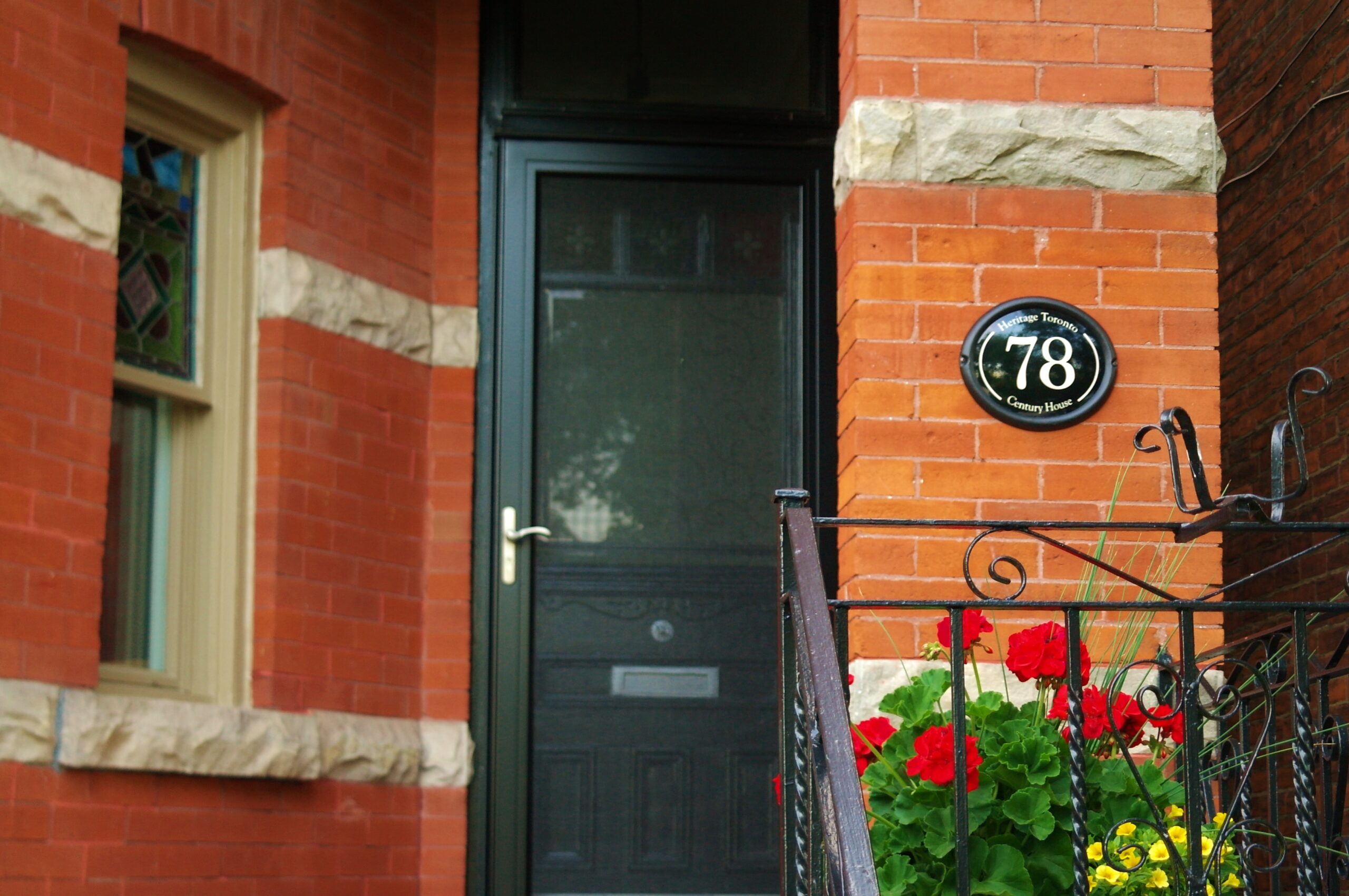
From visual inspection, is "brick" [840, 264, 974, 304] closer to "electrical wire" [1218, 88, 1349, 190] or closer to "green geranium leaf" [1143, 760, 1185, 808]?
"green geranium leaf" [1143, 760, 1185, 808]

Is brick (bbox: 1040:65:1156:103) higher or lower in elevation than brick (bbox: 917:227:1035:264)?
higher

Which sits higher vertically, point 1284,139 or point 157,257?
point 1284,139

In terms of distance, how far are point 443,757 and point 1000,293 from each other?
226 centimetres

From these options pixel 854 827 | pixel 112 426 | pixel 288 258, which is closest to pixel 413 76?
pixel 288 258

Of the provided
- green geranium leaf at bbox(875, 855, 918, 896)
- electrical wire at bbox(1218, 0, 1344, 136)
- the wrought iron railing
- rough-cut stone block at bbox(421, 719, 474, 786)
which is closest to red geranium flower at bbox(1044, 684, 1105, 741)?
the wrought iron railing

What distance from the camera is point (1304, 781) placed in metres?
2.67

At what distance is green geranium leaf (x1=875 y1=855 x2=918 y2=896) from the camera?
2.84 m

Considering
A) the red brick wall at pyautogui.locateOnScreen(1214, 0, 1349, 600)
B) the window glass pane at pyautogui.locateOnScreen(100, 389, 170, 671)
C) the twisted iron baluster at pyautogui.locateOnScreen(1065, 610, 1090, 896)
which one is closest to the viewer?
the twisted iron baluster at pyautogui.locateOnScreen(1065, 610, 1090, 896)

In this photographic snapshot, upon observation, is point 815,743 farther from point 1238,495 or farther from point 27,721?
point 27,721

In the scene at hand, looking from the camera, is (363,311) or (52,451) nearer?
(52,451)

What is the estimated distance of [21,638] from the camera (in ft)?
12.3

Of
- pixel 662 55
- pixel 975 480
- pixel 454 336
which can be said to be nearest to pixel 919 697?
pixel 975 480

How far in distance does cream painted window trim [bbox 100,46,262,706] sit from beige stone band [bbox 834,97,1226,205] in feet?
6.00

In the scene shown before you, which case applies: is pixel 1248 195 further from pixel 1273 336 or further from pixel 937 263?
pixel 937 263
